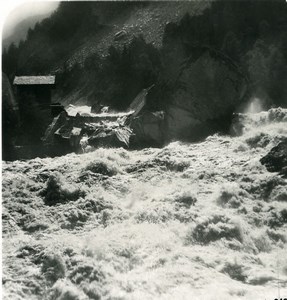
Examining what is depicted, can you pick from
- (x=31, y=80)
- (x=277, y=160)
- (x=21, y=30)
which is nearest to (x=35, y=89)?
(x=31, y=80)

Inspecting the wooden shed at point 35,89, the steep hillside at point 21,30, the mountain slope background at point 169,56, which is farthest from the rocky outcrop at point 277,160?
the steep hillside at point 21,30

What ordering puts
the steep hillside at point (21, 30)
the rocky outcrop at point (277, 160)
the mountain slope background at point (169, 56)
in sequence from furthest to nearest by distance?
the steep hillside at point (21, 30)
the mountain slope background at point (169, 56)
the rocky outcrop at point (277, 160)

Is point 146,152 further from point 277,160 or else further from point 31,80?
point 31,80

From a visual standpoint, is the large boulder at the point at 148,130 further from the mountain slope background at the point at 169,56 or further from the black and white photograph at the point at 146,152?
the mountain slope background at the point at 169,56

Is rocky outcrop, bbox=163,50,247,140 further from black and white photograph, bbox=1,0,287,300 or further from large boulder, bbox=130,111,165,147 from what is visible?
large boulder, bbox=130,111,165,147

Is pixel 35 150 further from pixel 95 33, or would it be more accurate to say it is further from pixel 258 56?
pixel 95 33

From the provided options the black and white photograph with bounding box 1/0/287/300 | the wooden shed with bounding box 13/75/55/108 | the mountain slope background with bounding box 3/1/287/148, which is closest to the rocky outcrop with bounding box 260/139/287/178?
the black and white photograph with bounding box 1/0/287/300
